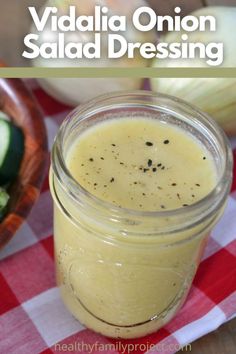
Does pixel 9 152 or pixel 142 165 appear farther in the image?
pixel 9 152

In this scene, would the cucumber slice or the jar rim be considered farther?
the cucumber slice

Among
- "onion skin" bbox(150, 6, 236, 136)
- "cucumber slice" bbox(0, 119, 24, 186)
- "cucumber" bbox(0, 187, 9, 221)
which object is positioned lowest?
"cucumber" bbox(0, 187, 9, 221)

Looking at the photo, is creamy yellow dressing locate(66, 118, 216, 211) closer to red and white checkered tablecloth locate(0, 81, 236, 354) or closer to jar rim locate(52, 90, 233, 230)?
jar rim locate(52, 90, 233, 230)

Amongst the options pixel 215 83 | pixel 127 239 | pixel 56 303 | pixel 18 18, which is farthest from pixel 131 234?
pixel 18 18

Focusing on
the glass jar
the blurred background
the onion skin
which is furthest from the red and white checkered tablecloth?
the blurred background

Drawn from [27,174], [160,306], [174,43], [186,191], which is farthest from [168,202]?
[174,43]

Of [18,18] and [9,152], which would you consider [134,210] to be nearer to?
[9,152]

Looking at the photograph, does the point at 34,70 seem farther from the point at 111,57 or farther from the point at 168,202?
the point at 168,202
